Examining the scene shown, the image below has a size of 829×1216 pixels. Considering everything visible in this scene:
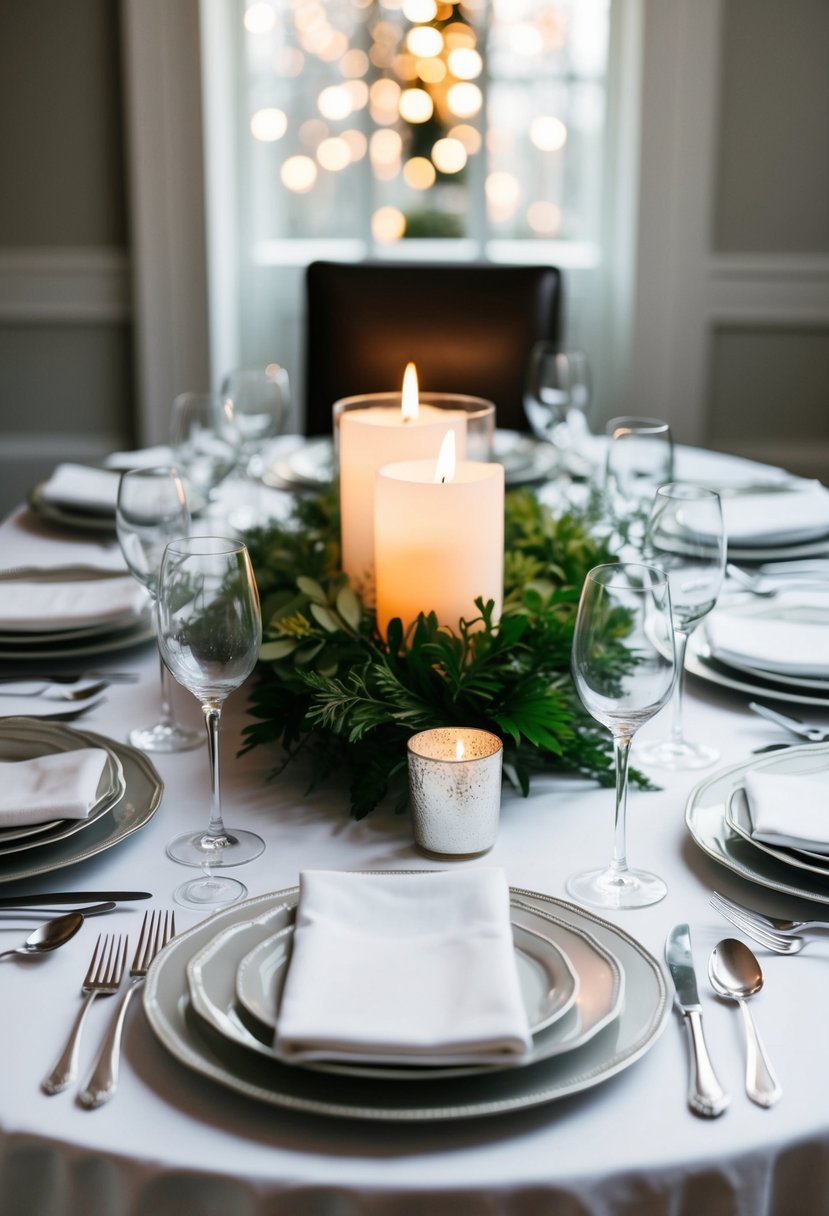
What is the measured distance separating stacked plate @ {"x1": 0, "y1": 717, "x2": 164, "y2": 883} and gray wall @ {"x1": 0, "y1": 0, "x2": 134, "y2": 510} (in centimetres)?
253

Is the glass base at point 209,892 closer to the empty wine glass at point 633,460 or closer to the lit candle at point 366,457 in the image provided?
the lit candle at point 366,457

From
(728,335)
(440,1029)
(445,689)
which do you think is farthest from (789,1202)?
(728,335)

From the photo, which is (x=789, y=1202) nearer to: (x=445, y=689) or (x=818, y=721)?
(x=445, y=689)

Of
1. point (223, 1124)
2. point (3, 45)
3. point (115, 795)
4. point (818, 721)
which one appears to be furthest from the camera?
point (3, 45)

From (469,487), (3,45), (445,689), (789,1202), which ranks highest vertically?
(3,45)

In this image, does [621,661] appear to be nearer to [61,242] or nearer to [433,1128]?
[433,1128]

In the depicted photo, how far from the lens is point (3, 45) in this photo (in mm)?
3264

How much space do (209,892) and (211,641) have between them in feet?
0.54

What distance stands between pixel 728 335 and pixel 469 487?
2.54 metres

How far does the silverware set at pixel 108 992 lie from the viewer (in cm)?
65

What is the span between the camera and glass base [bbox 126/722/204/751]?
110 cm

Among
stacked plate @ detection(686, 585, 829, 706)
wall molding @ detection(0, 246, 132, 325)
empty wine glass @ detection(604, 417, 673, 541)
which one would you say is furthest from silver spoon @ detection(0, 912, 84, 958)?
wall molding @ detection(0, 246, 132, 325)

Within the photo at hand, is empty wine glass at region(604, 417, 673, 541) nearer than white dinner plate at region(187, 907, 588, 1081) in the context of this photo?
No

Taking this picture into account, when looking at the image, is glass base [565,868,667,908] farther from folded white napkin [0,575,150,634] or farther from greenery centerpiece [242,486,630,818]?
folded white napkin [0,575,150,634]
